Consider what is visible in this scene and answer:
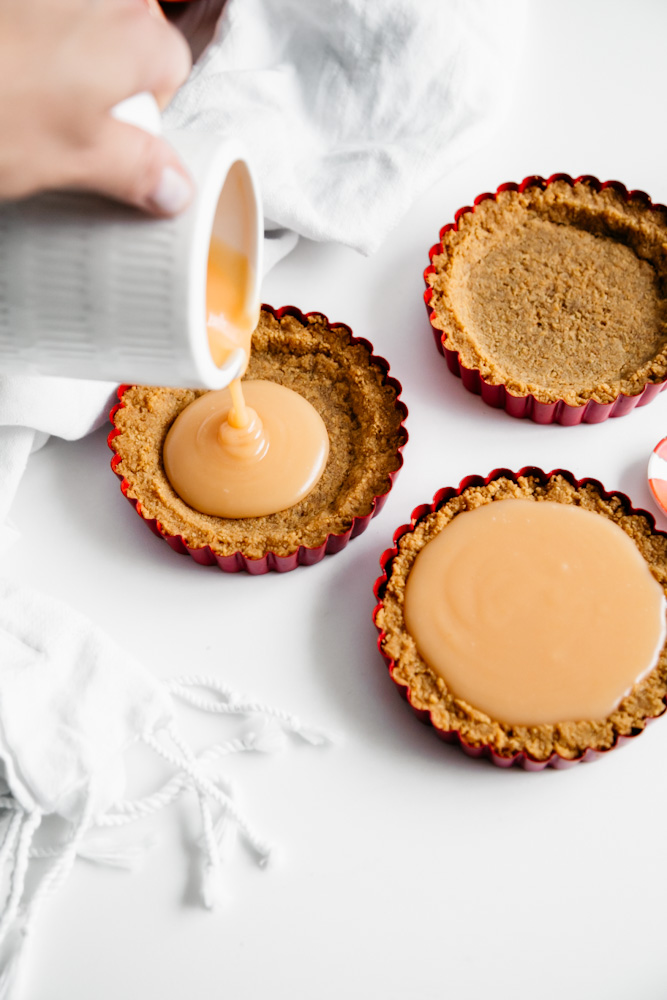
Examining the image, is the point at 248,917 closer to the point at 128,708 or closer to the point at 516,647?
the point at 128,708

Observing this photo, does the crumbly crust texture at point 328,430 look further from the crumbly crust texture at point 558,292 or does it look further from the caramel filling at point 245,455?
the crumbly crust texture at point 558,292

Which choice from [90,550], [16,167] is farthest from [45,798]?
[16,167]

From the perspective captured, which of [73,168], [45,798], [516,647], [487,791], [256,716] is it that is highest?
[73,168]

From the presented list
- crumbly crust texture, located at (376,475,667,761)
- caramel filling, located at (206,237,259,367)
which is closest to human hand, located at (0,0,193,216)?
caramel filling, located at (206,237,259,367)

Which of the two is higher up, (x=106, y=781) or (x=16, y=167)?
(x=16, y=167)

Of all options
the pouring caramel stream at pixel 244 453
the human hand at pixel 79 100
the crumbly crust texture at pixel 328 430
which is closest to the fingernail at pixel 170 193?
the human hand at pixel 79 100

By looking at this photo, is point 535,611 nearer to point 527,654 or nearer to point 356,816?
point 527,654

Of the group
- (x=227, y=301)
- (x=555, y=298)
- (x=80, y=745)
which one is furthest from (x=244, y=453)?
(x=555, y=298)
